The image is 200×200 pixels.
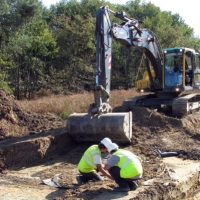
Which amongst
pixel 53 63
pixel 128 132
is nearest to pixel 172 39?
pixel 53 63

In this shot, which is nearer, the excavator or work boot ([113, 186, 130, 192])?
work boot ([113, 186, 130, 192])

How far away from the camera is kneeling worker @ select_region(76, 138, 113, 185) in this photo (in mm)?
6980

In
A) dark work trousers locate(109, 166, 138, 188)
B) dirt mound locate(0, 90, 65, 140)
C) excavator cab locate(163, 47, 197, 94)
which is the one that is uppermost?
excavator cab locate(163, 47, 197, 94)

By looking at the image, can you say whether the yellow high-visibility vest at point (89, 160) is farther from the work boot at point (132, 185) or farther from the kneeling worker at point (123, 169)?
the work boot at point (132, 185)

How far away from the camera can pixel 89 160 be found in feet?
23.6

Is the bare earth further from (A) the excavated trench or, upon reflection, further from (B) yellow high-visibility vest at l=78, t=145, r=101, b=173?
(B) yellow high-visibility vest at l=78, t=145, r=101, b=173

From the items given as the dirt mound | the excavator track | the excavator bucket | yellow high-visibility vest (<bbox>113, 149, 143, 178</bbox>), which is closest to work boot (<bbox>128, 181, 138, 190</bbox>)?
yellow high-visibility vest (<bbox>113, 149, 143, 178</bbox>)

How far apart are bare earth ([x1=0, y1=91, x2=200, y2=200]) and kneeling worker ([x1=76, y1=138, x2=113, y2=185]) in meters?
0.19

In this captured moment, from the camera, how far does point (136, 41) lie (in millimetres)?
12547

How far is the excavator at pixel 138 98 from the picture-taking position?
995cm

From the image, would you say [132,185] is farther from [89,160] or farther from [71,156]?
[71,156]

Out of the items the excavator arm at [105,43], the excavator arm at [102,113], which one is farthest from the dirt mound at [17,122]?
the excavator arm at [105,43]

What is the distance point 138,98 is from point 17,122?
15.6 ft

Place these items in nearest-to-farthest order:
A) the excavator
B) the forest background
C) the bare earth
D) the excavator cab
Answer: the bare earth
the excavator
the excavator cab
the forest background
